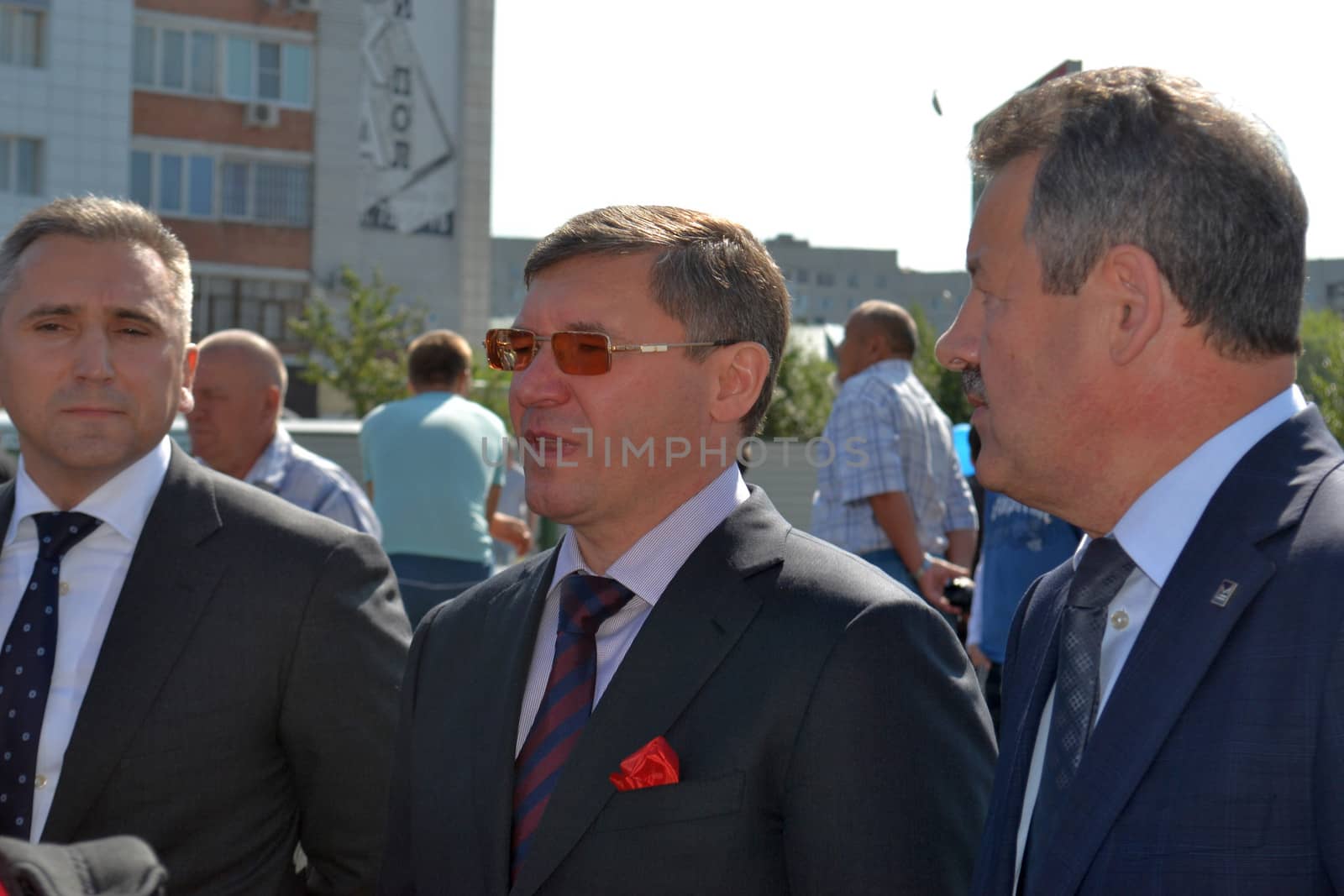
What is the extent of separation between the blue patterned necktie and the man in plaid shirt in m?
4.22

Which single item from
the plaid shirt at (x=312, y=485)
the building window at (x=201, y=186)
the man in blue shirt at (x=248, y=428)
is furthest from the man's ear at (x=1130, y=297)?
the building window at (x=201, y=186)

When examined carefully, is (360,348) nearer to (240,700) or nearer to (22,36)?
(22,36)

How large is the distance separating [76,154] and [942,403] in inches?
1030

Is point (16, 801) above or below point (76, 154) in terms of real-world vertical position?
below

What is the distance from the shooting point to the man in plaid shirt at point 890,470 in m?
6.52

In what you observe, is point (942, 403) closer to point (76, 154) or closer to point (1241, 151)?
point (1241, 151)

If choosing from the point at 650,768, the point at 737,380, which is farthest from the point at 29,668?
the point at 737,380

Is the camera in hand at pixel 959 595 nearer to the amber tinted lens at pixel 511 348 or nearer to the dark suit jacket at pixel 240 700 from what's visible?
the dark suit jacket at pixel 240 700

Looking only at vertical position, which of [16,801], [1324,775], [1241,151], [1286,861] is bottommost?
[16,801]

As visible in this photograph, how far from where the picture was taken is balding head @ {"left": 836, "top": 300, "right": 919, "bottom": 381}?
22.7 ft

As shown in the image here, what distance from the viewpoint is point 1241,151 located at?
187 centimetres

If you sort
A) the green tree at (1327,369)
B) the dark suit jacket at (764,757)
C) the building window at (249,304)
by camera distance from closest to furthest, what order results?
the dark suit jacket at (764,757)
the green tree at (1327,369)
the building window at (249,304)

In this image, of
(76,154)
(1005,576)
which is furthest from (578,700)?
(76,154)

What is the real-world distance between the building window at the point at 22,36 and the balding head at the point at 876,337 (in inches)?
1383
